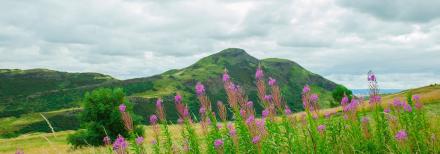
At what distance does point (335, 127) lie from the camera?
6.69m

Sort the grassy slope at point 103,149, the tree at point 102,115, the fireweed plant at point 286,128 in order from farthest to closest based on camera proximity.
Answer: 1. the tree at point 102,115
2. the grassy slope at point 103,149
3. the fireweed plant at point 286,128

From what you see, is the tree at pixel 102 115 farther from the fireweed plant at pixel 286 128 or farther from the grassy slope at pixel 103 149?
the fireweed plant at pixel 286 128

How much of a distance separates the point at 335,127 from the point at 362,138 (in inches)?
26.9

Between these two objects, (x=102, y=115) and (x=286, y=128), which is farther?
(x=102, y=115)

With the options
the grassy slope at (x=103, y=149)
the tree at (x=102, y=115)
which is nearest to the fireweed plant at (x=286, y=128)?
the grassy slope at (x=103, y=149)

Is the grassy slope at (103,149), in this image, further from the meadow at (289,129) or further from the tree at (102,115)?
the tree at (102,115)

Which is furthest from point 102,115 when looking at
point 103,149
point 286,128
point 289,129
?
point 286,128

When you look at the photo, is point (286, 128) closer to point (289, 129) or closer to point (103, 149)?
point (289, 129)

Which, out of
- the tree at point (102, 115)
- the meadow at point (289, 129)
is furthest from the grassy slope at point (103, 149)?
the tree at point (102, 115)

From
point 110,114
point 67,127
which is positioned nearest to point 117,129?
point 110,114

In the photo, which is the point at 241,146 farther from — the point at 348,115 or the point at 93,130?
the point at 93,130

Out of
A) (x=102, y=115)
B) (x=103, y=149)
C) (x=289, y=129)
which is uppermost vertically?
(x=289, y=129)

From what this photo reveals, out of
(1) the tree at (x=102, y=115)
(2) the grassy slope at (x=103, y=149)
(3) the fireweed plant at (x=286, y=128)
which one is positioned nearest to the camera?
(3) the fireweed plant at (x=286, y=128)

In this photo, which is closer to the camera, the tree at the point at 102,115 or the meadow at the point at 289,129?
the meadow at the point at 289,129
